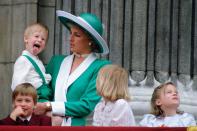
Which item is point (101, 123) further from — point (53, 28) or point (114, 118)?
point (53, 28)

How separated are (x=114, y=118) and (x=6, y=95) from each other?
329cm

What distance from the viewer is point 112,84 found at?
9.82m

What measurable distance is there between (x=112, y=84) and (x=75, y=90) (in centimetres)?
43

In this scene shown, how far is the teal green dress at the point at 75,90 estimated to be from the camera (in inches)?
393

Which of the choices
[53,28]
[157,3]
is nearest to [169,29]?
[157,3]

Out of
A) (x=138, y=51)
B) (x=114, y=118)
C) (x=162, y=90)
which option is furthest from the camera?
(x=138, y=51)

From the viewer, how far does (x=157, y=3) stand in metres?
12.7

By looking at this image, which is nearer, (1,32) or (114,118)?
(114,118)

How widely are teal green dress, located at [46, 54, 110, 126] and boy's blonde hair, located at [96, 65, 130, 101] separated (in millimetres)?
231

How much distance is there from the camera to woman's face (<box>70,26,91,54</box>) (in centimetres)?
1023

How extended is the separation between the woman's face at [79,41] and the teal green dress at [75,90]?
8cm

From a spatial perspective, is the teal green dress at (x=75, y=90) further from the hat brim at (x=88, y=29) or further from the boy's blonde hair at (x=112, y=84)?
the boy's blonde hair at (x=112, y=84)

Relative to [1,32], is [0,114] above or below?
below

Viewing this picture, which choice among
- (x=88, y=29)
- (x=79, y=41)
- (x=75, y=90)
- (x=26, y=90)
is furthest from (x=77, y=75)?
(x=26, y=90)
